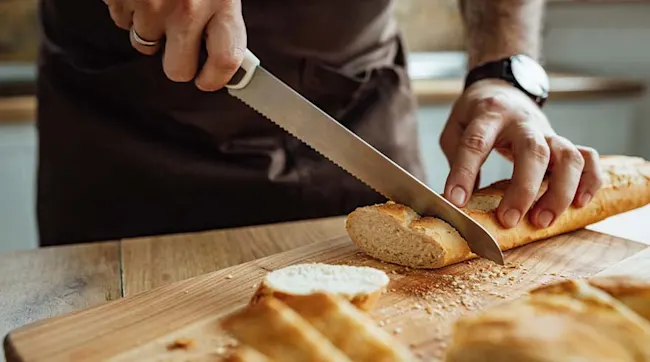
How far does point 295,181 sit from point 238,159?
5.0 inches

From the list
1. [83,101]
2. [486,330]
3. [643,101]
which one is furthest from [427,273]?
[643,101]

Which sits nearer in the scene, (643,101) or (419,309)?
(419,309)

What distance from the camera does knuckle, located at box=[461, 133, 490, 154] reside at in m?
1.27

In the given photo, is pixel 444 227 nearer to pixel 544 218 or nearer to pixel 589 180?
pixel 544 218

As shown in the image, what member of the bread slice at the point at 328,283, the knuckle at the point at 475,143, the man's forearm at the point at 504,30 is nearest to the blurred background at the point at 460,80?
the man's forearm at the point at 504,30

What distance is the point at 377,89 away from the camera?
165cm

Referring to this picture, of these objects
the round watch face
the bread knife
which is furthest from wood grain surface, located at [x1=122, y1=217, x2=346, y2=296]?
the round watch face

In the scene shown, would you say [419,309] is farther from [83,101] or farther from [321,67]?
[83,101]

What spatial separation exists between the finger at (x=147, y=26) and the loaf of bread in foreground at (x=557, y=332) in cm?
62

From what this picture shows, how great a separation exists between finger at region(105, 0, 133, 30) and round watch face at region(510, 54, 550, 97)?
0.73 m

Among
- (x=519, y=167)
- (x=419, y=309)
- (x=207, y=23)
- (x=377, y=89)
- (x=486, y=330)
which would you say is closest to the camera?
(x=486, y=330)

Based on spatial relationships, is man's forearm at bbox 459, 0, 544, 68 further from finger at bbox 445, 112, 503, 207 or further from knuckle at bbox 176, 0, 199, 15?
knuckle at bbox 176, 0, 199, 15

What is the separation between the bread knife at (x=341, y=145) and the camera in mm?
1143

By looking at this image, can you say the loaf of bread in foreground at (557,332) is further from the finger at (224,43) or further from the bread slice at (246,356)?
the finger at (224,43)
